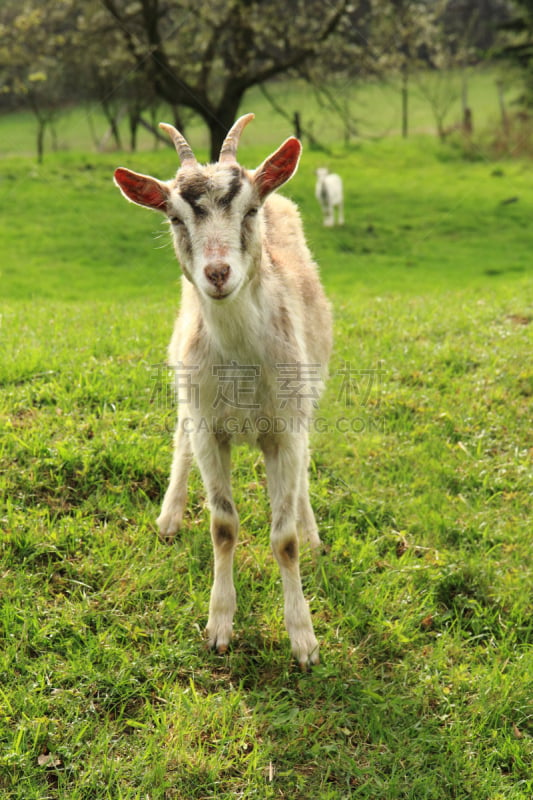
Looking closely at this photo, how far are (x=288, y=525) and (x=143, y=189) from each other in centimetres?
181

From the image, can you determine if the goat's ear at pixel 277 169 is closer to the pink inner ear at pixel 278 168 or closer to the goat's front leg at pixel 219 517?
the pink inner ear at pixel 278 168

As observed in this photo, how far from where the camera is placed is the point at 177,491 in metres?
4.50

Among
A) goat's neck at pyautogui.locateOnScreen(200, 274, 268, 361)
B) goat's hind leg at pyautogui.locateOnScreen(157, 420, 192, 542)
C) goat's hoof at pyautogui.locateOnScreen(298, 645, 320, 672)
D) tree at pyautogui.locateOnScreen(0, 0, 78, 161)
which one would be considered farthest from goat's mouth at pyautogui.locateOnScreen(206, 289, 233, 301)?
tree at pyautogui.locateOnScreen(0, 0, 78, 161)

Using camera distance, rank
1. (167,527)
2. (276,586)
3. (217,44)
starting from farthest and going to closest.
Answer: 1. (217,44)
2. (167,527)
3. (276,586)

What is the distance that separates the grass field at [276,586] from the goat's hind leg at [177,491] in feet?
0.28

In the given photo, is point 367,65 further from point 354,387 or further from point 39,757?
point 39,757

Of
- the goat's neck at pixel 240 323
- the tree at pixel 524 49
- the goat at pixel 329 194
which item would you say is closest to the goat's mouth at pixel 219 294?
the goat's neck at pixel 240 323

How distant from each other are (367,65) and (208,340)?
1432cm

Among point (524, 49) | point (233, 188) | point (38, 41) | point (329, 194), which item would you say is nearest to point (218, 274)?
point (233, 188)

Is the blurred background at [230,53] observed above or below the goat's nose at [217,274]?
above

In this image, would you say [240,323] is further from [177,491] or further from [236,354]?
[177,491]

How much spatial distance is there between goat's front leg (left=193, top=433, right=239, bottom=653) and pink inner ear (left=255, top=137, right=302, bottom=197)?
50.2 inches

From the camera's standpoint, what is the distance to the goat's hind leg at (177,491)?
4.39 metres

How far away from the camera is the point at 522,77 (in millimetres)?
20516
